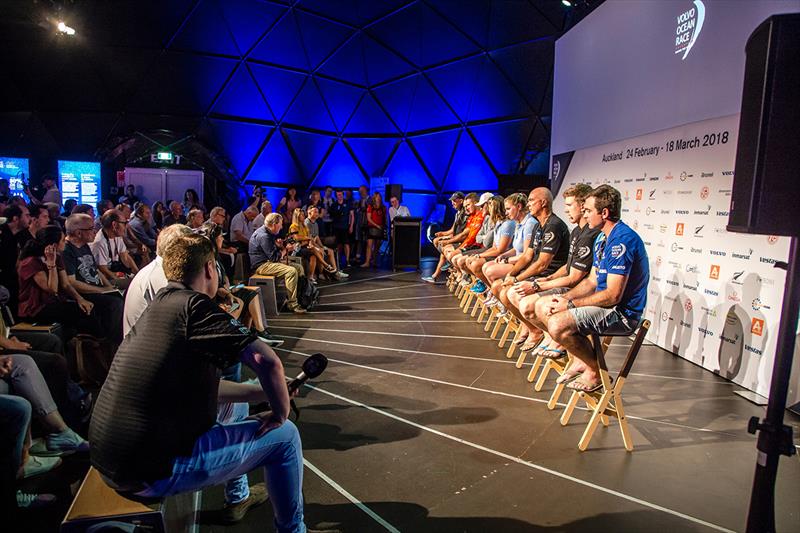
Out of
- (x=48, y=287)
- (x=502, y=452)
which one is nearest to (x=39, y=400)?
(x=48, y=287)

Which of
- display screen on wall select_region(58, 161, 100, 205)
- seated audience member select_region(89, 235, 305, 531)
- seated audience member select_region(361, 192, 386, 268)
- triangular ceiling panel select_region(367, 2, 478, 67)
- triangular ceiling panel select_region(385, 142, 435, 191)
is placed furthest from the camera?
triangular ceiling panel select_region(385, 142, 435, 191)

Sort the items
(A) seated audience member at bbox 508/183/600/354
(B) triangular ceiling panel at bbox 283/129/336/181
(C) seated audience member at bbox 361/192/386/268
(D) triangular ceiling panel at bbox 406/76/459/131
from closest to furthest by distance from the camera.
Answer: (A) seated audience member at bbox 508/183/600/354, (C) seated audience member at bbox 361/192/386/268, (D) triangular ceiling panel at bbox 406/76/459/131, (B) triangular ceiling panel at bbox 283/129/336/181

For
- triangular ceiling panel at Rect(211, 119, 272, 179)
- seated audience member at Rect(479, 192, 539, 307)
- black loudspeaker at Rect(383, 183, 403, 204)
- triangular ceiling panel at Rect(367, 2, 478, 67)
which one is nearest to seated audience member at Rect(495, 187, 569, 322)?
seated audience member at Rect(479, 192, 539, 307)

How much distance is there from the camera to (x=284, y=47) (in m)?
14.5

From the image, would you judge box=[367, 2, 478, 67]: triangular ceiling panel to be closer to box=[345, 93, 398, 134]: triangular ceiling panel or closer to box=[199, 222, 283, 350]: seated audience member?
box=[345, 93, 398, 134]: triangular ceiling panel

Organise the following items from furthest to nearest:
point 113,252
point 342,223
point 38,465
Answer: point 342,223 → point 113,252 → point 38,465

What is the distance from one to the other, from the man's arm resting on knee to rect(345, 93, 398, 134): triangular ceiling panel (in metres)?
15.0

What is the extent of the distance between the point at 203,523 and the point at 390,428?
149cm

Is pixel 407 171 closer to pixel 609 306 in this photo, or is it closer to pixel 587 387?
pixel 609 306

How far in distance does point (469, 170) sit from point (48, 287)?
1223cm

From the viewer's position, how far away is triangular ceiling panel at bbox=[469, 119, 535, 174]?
1345cm

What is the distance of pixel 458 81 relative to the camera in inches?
566

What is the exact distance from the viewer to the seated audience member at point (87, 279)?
4695 mm

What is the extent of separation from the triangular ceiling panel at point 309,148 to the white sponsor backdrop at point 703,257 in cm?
1088
